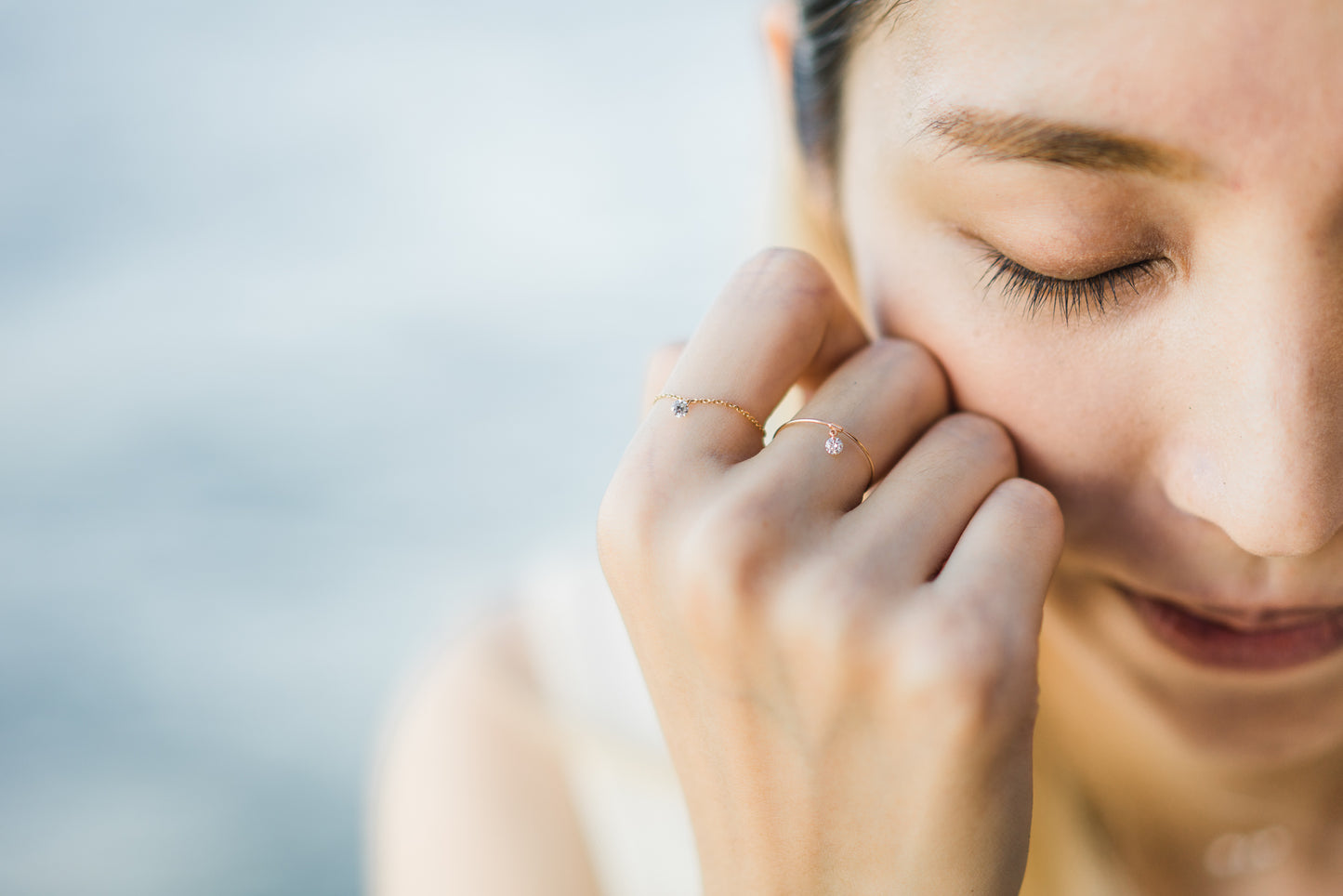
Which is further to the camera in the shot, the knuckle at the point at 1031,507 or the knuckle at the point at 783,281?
the knuckle at the point at 783,281

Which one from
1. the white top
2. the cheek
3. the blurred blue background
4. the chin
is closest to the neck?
the chin

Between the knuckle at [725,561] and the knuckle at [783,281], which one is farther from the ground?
the knuckle at [783,281]

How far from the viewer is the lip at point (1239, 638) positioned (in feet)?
3.44

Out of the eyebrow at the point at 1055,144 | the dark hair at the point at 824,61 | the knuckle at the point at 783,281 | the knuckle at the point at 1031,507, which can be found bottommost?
the knuckle at the point at 1031,507

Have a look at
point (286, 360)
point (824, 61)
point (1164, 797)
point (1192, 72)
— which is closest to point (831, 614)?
point (1192, 72)

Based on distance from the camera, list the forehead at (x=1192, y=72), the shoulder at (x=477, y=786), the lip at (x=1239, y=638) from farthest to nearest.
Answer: the shoulder at (x=477, y=786) → the lip at (x=1239, y=638) → the forehead at (x=1192, y=72)

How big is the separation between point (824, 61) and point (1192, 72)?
461mm

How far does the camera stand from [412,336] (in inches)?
159

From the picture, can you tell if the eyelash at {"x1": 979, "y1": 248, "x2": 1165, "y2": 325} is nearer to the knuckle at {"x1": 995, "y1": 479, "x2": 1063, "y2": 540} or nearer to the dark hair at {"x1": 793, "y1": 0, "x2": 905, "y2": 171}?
the knuckle at {"x1": 995, "y1": 479, "x2": 1063, "y2": 540}

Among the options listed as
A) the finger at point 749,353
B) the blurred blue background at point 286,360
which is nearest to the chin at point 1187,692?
the finger at point 749,353

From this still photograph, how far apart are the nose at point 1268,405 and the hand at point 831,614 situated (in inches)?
5.4

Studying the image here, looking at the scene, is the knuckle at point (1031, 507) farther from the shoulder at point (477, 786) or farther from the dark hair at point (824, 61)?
the shoulder at point (477, 786)

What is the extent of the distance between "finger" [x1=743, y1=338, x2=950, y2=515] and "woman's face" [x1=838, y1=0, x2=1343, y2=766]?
0.14 feet

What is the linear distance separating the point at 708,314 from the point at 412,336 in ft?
10.5
